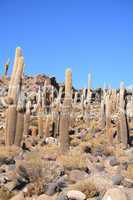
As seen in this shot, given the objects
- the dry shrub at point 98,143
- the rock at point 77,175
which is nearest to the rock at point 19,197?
the rock at point 77,175

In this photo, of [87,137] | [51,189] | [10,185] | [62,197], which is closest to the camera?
[62,197]

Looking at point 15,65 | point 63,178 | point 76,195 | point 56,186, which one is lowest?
point 76,195

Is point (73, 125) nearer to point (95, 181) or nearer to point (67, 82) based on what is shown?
point (67, 82)

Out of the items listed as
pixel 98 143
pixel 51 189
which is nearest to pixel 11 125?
pixel 98 143

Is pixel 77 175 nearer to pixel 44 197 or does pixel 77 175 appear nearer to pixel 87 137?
pixel 44 197

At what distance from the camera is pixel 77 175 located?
12438 mm

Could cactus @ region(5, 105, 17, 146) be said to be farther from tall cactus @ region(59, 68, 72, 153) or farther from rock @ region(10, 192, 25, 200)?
rock @ region(10, 192, 25, 200)

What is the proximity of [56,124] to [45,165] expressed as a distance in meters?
13.1

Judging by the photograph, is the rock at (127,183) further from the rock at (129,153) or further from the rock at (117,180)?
the rock at (129,153)

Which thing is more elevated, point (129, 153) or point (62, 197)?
point (129, 153)

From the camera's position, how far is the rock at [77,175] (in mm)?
12062

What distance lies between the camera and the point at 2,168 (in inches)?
538

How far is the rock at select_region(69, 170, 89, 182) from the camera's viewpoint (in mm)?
12062

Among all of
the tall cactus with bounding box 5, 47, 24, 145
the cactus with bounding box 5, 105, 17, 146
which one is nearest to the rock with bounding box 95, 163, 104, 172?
the tall cactus with bounding box 5, 47, 24, 145
